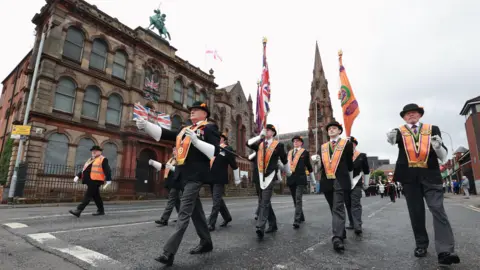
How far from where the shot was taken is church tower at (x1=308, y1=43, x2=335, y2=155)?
217ft

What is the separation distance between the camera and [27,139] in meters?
15.3

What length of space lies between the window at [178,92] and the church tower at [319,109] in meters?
45.0

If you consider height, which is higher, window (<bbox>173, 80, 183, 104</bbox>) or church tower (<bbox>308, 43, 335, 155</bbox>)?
church tower (<bbox>308, 43, 335, 155</bbox>)

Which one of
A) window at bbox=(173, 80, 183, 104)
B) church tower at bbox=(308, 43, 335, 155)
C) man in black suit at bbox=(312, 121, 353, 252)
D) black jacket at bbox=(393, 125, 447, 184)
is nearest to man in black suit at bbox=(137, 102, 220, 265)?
man in black suit at bbox=(312, 121, 353, 252)

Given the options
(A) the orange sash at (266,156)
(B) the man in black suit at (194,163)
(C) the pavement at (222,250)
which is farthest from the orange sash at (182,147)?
(A) the orange sash at (266,156)

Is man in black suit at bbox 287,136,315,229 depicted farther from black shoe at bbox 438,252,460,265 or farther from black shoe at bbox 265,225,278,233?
black shoe at bbox 438,252,460,265

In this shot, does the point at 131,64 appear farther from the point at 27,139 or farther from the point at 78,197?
the point at 78,197

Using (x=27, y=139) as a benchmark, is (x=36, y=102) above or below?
above

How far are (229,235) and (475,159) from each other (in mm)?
39585

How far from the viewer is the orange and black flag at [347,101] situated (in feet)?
18.8

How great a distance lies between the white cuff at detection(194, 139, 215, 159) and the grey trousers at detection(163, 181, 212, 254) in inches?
15.7

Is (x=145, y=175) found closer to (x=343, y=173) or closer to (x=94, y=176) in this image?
(x=94, y=176)

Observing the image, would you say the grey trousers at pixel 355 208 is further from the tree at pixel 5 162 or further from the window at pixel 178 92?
the window at pixel 178 92

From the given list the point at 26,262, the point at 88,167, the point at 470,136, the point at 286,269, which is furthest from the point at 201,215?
the point at 470,136
